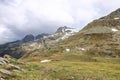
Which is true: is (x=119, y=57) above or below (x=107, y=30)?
below

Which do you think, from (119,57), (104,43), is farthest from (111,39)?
(119,57)

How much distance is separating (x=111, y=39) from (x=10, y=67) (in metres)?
117

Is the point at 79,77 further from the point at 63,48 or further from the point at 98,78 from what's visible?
the point at 63,48

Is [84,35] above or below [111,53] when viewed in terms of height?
above

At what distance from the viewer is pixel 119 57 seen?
416 feet

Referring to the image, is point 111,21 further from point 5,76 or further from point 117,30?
point 5,76

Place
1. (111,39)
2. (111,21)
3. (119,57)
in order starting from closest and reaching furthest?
1. (119,57)
2. (111,39)
3. (111,21)

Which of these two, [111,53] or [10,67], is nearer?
[10,67]

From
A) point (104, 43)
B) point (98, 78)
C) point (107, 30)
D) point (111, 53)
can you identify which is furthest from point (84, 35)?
point (98, 78)

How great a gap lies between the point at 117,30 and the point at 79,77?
132251 millimetres

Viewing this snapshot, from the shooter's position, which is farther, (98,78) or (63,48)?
(63,48)

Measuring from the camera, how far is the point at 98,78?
4691cm

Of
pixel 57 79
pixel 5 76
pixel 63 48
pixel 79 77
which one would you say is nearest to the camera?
pixel 5 76

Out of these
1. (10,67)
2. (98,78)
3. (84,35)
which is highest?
(84,35)
